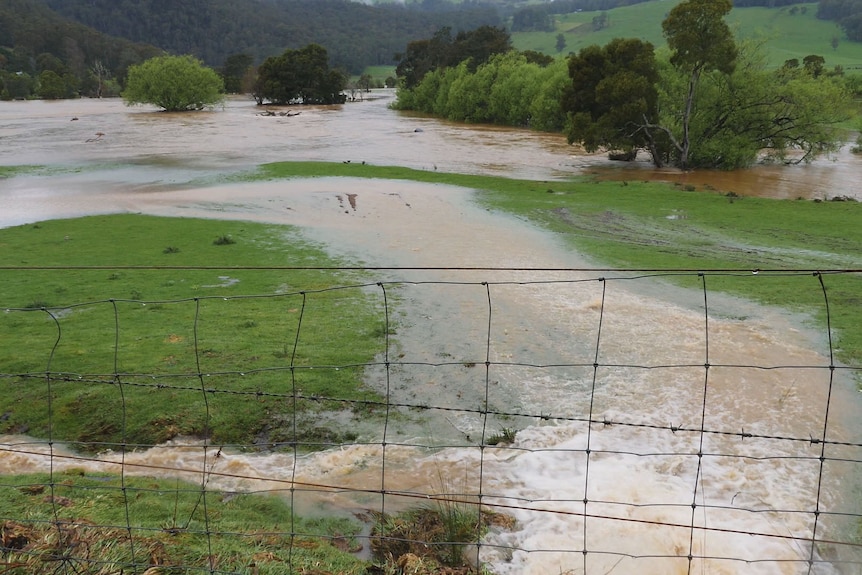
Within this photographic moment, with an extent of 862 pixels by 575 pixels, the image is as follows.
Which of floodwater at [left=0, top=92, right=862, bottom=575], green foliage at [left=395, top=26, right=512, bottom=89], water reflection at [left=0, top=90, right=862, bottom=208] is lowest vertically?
floodwater at [left=0, top=92, right=862, bottom=575]

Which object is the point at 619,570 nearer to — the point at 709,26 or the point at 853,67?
the point at 709,26

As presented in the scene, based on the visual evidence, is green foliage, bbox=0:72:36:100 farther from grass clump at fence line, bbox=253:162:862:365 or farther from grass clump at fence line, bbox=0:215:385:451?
grass clump at fence line, bbox=0:215:385:451

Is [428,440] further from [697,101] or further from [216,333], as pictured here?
[697,101]

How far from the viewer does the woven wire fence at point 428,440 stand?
543 cm

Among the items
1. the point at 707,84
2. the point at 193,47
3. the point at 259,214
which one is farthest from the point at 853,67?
the point at 193,47

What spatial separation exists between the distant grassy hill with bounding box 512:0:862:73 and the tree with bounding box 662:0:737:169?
78221 mm

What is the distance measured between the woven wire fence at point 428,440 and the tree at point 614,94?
18.2m

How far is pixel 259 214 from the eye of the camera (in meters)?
20.9

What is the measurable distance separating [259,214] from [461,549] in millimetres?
16940

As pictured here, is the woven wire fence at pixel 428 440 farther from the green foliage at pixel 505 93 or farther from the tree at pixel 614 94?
the green foliage at pixel 505 93

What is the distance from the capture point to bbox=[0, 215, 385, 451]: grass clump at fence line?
24.6ft

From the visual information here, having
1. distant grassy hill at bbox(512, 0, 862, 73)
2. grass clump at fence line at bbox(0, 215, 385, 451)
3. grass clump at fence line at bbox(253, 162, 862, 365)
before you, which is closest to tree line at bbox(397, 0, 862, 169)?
grass clump at fence line at bbox(253, 162, 862, 365)

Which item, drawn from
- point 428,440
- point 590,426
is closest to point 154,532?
point 428,440

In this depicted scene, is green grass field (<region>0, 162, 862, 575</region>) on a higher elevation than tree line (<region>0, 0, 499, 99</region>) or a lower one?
lower
